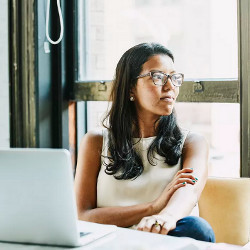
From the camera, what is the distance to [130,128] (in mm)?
1946

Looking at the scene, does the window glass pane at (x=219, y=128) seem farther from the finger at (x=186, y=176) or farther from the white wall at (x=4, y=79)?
the white wall at (x=4, y=79)

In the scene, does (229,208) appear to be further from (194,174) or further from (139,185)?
(139,185)

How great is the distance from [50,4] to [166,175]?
1.28m

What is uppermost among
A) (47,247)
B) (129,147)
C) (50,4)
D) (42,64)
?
(50,4)

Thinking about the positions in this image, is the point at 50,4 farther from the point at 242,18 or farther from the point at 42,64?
the point at 242,18

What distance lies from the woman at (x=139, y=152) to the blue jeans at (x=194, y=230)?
0.19 meters

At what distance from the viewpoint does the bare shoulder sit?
1864 mm

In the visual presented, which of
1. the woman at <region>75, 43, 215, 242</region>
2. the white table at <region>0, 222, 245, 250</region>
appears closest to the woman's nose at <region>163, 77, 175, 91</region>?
the woman at <region>75, 43, 215, 242</region>

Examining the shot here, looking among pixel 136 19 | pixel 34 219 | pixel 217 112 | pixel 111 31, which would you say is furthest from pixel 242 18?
pixel 34 219

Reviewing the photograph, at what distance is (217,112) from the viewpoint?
219cm

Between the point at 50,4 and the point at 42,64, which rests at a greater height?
the point at 50,4

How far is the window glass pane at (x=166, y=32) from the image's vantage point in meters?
2.12

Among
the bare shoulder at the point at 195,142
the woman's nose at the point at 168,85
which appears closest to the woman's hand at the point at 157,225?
the bare shoulder at the point at 195,142

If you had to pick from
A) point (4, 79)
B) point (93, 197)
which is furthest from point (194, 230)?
point (4, 79)
